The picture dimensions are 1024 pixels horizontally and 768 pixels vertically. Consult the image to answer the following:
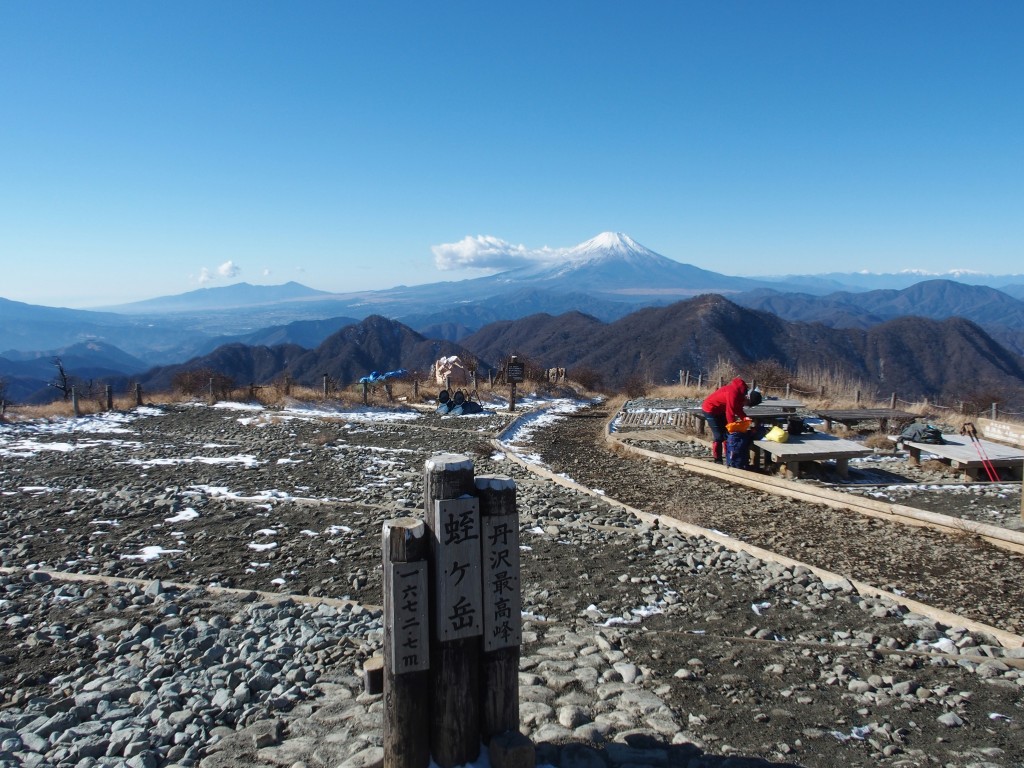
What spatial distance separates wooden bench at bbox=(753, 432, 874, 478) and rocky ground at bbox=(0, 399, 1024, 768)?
Answer: 1.42m

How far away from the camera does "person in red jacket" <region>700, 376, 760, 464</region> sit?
445 inches

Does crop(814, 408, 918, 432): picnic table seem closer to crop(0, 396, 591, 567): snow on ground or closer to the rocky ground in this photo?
the rocky ground

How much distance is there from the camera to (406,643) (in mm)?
3113

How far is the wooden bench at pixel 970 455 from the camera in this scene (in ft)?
35.8

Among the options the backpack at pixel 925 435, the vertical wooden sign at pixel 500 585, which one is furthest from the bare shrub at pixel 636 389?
the vertical wooden sign at pixel 500 585

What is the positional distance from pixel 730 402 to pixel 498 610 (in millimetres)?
Answer: 8977

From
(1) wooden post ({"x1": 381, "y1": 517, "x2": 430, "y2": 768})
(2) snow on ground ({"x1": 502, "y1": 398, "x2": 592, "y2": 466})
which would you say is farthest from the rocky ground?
(2) snow on ground ({"x1": 502, "y1": 398, "x2": 592, "y2": 466})

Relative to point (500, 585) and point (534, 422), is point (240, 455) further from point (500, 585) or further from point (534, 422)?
point (500, 585)

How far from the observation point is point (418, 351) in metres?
109

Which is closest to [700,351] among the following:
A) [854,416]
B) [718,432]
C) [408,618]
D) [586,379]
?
[586,379]

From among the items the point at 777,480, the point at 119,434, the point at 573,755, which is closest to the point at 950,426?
the point at 777,480

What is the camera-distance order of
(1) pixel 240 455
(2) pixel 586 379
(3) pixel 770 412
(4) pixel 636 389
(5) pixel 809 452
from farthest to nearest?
(2) pixel 586 379 → (4) pixel 636 389 → (3) pixel 770 412 → (1) pixel 240 455 → (5) pixel 809 452

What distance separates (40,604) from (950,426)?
19.5 meters

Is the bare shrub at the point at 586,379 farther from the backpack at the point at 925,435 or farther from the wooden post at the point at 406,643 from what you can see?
the wooden post at the point at 406,643
